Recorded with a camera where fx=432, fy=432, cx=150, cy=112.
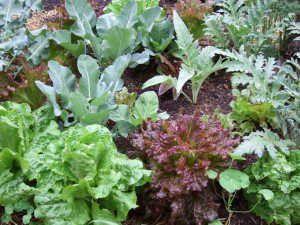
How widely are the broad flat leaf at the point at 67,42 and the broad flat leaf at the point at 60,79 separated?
552 mm

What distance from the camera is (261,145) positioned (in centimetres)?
293

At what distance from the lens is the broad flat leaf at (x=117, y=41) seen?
365 centimetres

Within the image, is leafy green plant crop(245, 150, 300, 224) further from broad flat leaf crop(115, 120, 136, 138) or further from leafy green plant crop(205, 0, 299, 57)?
leafy green plant crop(205, 0, 299, 57)

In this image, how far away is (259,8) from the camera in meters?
3.99

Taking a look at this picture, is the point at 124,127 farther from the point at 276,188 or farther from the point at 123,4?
the point at 123,4

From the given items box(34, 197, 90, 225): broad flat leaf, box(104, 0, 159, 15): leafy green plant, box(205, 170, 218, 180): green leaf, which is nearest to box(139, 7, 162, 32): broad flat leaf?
box(104, 0, 159, 15): leafy green plant

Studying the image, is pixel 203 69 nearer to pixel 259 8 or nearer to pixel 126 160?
pixel 259 8

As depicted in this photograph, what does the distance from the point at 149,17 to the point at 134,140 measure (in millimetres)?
1484

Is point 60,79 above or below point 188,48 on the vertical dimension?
above

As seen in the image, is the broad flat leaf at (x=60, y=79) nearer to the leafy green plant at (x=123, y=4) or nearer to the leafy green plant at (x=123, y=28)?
the leafy green plant at (x=123, y=28)

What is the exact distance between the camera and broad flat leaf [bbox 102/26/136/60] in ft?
12.0

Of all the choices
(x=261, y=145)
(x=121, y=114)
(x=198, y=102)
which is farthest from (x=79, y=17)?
(x=261, y=145)

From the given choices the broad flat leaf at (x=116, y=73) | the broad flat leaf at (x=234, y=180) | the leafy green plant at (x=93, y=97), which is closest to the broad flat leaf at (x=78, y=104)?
the leafy green plant at (x=93, y=97)

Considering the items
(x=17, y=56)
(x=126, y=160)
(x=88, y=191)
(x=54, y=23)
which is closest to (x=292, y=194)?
(x=126, y=160)
